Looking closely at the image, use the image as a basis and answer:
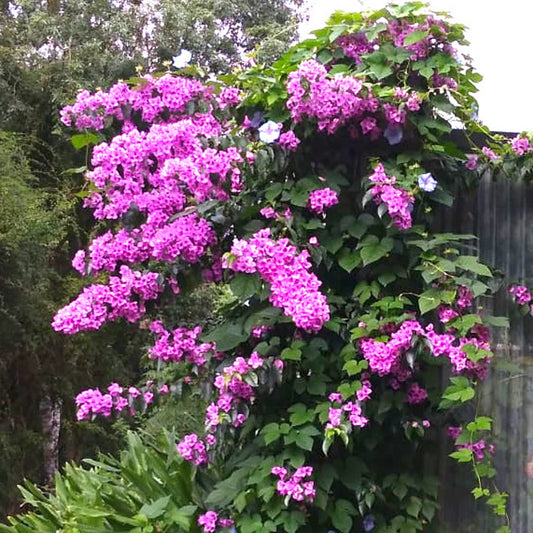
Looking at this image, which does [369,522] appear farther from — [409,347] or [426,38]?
[426,38]

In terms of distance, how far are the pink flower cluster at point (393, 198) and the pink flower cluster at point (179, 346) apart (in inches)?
26.9

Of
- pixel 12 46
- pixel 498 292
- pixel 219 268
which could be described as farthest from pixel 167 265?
pixel 12 46

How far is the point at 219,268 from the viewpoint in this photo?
2490 mm

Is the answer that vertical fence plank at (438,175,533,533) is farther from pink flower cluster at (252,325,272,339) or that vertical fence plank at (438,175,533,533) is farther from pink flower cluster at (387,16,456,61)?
pink flower cluster at (252,325,272,339)

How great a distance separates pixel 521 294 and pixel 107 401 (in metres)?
1.37

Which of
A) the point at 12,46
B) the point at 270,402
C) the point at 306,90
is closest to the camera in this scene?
the point at 306,90

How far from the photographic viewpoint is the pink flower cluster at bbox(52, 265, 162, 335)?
2.33 m

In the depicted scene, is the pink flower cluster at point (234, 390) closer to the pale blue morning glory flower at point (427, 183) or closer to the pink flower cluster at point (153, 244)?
the pink flower cluster at point (153, 244)

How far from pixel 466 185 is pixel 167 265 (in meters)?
1.01

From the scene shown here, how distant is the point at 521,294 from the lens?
2475 millimetres

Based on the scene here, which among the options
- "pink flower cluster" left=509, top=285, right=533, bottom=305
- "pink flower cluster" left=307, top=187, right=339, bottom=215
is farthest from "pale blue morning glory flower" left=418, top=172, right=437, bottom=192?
"pink flower cluster" left=509, top=285, right=533, bottom=305

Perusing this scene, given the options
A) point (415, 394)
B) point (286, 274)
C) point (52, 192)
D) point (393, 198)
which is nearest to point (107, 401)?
point (286, 274)

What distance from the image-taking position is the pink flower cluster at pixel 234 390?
218cm

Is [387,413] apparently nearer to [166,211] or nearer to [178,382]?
[178,382]
